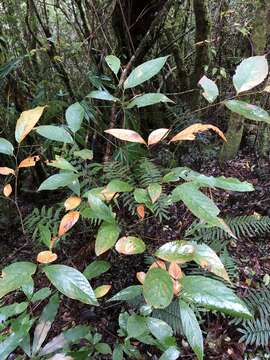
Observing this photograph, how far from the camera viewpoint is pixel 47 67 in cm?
312

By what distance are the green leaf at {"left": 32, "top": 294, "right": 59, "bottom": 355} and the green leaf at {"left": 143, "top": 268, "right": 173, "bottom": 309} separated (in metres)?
0.51

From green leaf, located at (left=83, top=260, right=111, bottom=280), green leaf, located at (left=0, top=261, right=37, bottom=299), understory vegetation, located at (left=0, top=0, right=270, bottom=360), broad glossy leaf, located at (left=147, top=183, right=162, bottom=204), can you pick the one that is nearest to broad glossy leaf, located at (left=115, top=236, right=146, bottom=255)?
understory vegetation, located at (left=0, top=0, right=270, bottom=360)

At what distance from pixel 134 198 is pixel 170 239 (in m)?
0.53

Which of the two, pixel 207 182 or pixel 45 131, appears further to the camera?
pixel 45 131

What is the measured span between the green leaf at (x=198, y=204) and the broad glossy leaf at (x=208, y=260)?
5.6 inches

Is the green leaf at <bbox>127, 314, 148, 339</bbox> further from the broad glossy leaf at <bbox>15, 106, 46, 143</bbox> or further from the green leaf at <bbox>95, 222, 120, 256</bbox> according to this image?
the broad glossy leaf at <bbox>15, 106, 46, 143</bbox>

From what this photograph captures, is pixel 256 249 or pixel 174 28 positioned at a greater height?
pixel 174 28

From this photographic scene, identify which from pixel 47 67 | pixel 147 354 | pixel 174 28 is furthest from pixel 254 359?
pixel 174 28

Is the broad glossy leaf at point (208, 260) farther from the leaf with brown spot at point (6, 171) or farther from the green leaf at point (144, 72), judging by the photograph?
the leaf with brown spot at point (6, 171)

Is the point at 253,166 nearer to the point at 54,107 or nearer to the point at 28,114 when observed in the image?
the point at 54,107

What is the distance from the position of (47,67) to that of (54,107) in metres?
0.88

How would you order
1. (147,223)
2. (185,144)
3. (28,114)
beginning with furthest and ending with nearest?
(185,144)
(147,223)
(28,114)

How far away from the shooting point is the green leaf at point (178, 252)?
3.02ft

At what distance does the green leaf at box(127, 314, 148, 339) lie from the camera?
1097mm
